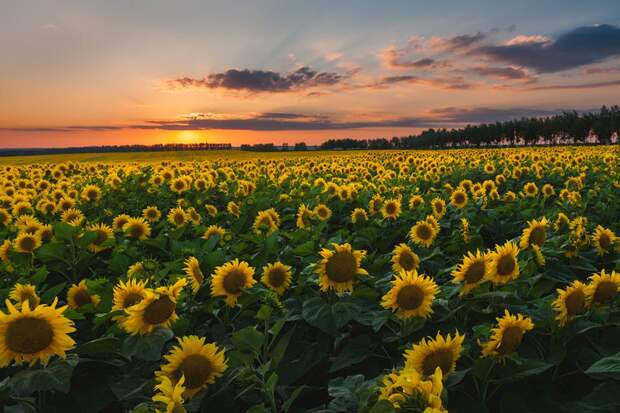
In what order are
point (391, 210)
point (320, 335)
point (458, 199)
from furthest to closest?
point (458, 199) < point (391, 210) < point (320, 335)

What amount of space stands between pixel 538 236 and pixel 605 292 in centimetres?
150

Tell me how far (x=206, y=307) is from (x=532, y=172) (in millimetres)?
12396

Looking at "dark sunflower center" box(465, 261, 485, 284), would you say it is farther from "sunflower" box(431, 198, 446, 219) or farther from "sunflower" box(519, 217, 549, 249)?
"sunflower" box(431, 198, 446, 219)

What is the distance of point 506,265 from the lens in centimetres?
315

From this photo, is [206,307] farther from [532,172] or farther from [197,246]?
[532,172]

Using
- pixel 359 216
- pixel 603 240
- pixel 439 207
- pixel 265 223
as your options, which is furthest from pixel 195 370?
pixel 439 207

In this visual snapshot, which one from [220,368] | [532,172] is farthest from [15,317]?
[532,172]

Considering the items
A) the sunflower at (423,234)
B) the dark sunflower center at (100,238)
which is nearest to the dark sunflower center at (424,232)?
the sunflower at (423,234)

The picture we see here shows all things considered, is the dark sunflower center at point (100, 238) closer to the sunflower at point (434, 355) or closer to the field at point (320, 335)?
the field at point (320, 335)

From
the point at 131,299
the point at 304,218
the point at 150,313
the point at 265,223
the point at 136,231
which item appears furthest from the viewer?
the point at 304,218

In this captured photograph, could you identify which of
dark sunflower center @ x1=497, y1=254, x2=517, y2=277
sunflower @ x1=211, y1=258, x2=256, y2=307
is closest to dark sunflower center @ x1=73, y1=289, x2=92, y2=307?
sunflower @ x1=211, y1=258, x2=256, y2=307

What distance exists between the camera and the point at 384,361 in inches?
121

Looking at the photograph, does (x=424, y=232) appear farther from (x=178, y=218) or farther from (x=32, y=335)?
(x=32, y=335)

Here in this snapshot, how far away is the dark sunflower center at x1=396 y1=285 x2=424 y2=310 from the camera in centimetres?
279
